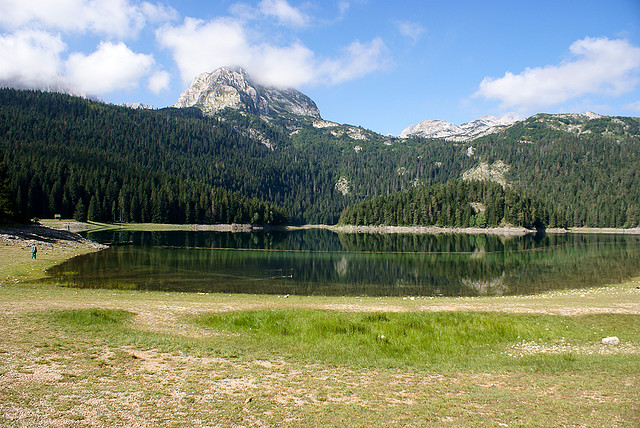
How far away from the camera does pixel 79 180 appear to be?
15025cm

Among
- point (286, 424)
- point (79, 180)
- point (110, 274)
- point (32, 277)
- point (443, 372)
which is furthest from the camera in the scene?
point (79, 180)

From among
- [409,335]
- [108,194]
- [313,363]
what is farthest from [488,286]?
[108,194]

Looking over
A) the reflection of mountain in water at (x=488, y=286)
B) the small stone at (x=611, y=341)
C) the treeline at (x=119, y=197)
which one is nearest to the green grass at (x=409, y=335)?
the small stone at (x=611, y=341)

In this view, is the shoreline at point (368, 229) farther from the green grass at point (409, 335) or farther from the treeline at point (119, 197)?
the green grass at point (409, 335)

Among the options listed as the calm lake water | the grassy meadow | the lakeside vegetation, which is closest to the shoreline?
the calm lake water

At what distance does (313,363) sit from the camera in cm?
1562

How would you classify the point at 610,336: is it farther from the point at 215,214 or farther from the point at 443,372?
the point at 215,214

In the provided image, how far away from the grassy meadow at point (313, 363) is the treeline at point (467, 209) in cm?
16275

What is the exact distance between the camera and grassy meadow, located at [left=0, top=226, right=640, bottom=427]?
10.4 m

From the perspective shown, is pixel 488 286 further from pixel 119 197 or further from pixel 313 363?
pixel 119 197

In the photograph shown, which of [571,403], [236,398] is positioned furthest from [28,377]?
[571,403]

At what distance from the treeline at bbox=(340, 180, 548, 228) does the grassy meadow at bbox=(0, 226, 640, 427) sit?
534 ft

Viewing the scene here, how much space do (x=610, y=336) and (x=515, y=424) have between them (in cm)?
1364

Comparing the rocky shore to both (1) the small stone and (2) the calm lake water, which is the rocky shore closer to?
(2) the calm lake water
